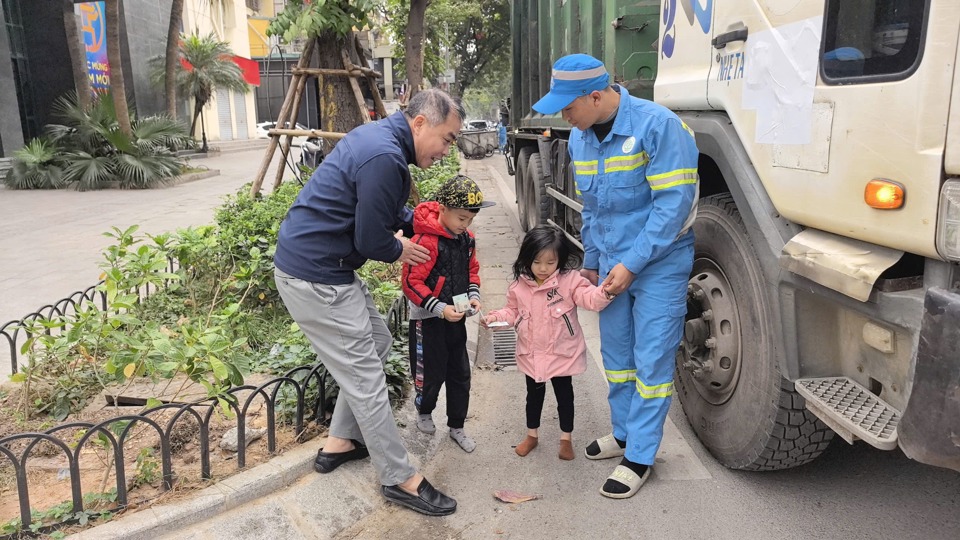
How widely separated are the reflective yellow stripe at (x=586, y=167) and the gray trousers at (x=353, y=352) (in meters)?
1.07

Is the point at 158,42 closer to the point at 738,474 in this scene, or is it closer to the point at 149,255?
the point at 149,255

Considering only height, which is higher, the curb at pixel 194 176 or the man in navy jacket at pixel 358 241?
the man in navy jacket at pixel 358 241

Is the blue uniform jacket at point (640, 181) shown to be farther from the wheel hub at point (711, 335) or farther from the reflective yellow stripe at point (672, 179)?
the wheel hub at point (711, 335)

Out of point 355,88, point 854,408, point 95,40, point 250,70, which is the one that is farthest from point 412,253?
point 250,70

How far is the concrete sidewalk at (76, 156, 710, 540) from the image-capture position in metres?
2.64

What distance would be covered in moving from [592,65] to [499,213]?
8959mm

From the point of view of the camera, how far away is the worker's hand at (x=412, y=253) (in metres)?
2.88

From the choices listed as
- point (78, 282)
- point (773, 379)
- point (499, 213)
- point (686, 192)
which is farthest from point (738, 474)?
point (499, 213)

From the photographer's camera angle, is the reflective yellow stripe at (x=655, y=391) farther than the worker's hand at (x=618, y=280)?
Yes

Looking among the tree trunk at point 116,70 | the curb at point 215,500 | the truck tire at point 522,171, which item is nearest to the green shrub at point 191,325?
the curb at point 215,500

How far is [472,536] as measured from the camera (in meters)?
2.77

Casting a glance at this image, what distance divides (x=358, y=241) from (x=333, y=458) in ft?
3.43

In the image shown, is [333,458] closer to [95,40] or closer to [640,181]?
[640,181]

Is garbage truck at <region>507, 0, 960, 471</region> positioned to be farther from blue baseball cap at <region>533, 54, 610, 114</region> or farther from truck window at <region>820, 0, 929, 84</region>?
blue baseball cap at <region>533, 54, 610, 114</region>
